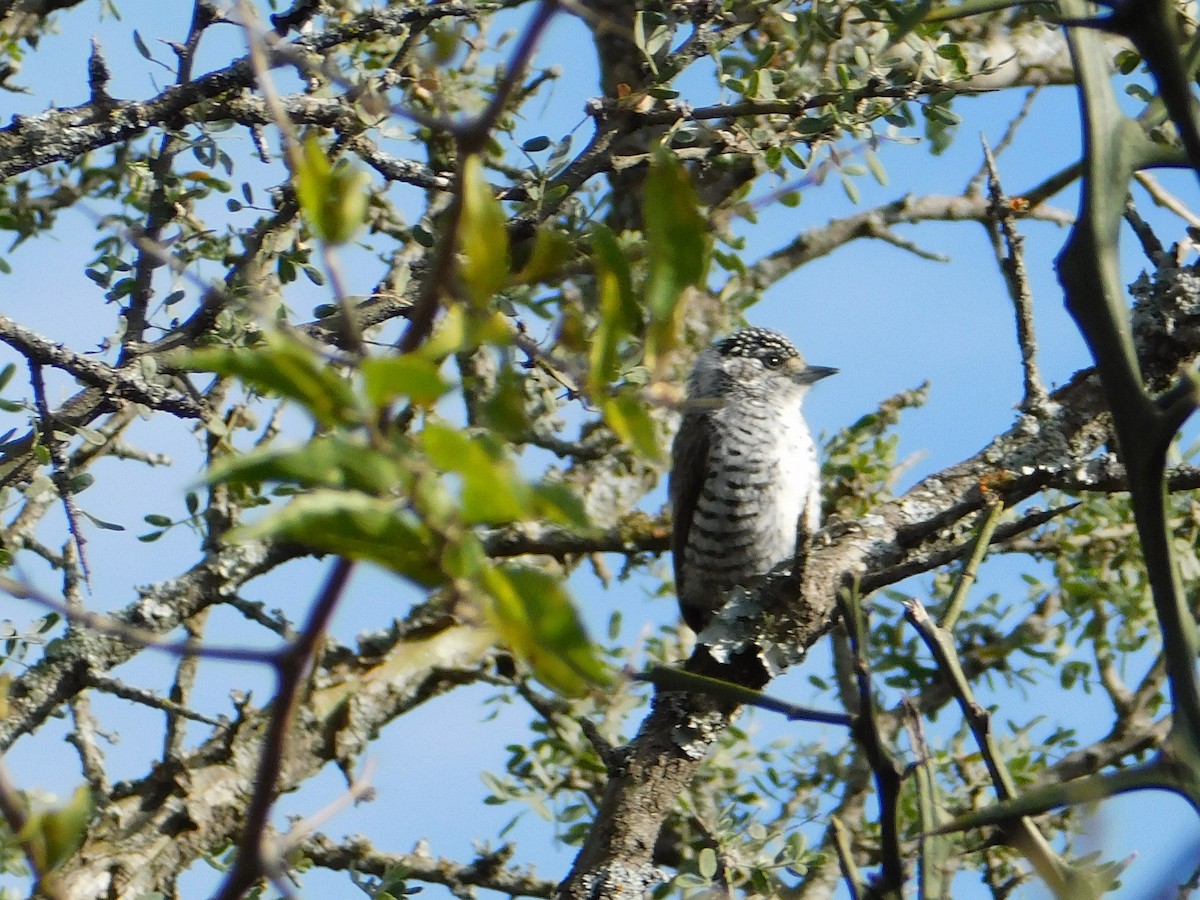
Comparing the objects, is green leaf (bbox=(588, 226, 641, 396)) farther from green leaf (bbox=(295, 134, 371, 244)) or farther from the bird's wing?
the bird's wing

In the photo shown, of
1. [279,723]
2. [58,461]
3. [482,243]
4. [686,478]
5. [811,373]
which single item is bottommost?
[279,723]

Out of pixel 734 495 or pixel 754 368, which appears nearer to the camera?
pixel 734 495

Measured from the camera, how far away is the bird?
501 cm

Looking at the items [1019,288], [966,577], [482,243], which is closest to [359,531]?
[482,243]

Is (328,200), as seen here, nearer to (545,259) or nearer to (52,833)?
(545,259)

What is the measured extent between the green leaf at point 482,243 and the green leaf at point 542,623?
16cm

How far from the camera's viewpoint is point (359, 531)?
0.69 m

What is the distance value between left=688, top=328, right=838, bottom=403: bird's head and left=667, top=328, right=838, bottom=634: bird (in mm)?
222

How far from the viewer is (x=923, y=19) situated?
0.99 meters

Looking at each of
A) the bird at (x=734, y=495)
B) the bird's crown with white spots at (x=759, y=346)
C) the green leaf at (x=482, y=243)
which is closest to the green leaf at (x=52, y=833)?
the green leaf at (x=482, y=243)

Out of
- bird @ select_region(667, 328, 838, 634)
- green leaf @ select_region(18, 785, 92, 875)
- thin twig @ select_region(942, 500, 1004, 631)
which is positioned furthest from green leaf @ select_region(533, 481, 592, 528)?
bird @ select_region(667, 328, 838, 634)

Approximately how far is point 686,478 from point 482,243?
4455 mm

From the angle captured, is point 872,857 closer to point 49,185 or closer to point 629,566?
point 629,566

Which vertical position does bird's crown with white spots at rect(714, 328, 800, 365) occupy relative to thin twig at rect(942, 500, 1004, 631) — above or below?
above
